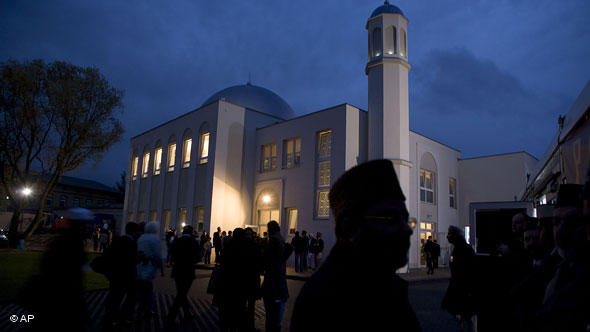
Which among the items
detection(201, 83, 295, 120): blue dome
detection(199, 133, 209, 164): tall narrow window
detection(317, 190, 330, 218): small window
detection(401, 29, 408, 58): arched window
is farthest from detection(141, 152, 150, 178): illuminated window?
detection(401, 29, 408, 58): arched window

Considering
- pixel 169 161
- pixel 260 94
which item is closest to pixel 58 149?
pixel 169 161

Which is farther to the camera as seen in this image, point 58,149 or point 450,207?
point 450,207

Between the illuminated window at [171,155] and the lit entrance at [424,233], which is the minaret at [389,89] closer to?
the lit entrance at [424,233]

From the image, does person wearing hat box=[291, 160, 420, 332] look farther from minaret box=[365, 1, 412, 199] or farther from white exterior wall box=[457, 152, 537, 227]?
white exterior wall box=[457, 152, 537, 227]

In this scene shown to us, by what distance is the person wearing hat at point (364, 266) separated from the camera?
1.29 meters

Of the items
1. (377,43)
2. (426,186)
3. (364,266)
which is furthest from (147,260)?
(426,186)

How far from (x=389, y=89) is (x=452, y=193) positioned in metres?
13.6

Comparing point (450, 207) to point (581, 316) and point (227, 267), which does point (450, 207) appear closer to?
point (227, 267)

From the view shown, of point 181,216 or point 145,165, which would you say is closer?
point 181,216

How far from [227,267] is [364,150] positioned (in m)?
18.4

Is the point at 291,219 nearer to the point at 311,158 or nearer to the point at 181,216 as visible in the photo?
the point at 311,158

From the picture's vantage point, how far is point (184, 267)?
7.61m

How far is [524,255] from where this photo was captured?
4.36 metres

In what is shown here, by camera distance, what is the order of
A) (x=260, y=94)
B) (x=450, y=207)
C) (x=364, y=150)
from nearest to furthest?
(x=364, y=150) < (x=450, y=207) < (x=260, y=94)
